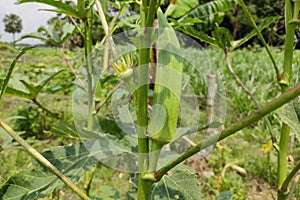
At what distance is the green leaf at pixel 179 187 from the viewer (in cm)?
48

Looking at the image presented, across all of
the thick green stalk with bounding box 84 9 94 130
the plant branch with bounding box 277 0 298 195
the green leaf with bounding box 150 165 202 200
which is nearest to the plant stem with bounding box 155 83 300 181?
the green leaf with bounding box 150 165 202 200

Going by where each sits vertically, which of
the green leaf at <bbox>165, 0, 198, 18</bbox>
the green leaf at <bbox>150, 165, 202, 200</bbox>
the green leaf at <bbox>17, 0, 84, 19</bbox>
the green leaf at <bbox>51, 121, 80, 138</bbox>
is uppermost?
the green leaf at <bbox>165, 0, 198, 18</bbox>

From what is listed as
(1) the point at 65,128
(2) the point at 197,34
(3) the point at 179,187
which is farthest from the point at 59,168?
(2) the point at 197,34

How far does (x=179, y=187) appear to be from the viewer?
1.59 feet

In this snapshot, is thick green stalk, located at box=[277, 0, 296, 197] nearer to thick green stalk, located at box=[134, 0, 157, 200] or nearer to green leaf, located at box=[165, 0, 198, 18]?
thick green stalk, located at box=[134, 0, 157, 200]

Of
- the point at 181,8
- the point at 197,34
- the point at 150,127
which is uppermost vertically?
the point at 181,8

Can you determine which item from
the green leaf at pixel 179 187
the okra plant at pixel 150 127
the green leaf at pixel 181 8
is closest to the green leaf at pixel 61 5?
the okra plant at pixel 150 127

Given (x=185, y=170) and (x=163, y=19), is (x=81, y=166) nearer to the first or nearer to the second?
(x=185, y=170)

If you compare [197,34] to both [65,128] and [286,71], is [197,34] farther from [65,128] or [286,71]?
[65,128]

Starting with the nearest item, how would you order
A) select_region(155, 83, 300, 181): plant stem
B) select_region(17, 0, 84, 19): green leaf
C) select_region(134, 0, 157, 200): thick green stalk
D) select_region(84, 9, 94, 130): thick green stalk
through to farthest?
select_region(155, 83, 300, 181): plant stem → select_region(134, 0, 157, 200): thick green stalk → select_region(17, 0, 84, 19): green leaf → select_region(84, 9, 94, 130): thick green stalk

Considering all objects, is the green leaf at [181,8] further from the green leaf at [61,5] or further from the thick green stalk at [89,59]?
the green leaf at [61,5]

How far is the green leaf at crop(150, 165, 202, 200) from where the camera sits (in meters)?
0.48

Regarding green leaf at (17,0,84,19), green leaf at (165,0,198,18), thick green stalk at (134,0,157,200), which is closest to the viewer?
thick green stalk at (134,0,157,200)

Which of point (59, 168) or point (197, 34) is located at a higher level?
point (197, 34)
